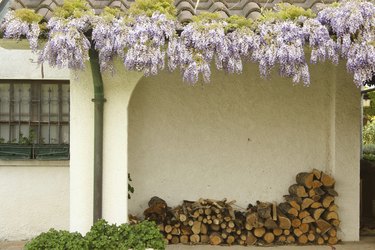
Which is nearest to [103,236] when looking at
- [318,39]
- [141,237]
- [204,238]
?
[141,237]

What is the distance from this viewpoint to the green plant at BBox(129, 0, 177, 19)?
5434 millimetres

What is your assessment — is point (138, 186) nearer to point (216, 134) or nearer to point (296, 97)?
point (216, 134)

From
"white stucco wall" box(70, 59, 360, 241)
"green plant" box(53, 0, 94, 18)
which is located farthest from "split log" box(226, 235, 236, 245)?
"green plant" box(53, 0, 94, 18)

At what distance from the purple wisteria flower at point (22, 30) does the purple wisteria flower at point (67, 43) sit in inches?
4.7

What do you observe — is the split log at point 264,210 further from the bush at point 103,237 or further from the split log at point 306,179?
the bush at point 103,237

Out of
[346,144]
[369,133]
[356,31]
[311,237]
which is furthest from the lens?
[369,133]

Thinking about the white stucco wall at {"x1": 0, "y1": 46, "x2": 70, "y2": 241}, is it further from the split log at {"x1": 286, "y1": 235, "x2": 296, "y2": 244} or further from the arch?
the split log at {"x1": 286, "y1": 235, "x2": 296, "y2": 244}

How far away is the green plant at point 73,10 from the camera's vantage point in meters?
5.39

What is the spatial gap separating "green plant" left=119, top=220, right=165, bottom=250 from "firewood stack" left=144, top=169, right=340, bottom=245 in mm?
1891

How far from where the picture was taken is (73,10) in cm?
545

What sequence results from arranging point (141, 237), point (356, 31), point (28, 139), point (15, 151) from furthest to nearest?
point (28, 139) → point (15, 151) → point (141, 237) → point (356, 31)

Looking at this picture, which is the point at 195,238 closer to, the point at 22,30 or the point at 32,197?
the point at 32,197

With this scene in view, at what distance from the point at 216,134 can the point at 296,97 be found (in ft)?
4.23

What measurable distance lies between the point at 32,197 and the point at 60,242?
3236 mm
